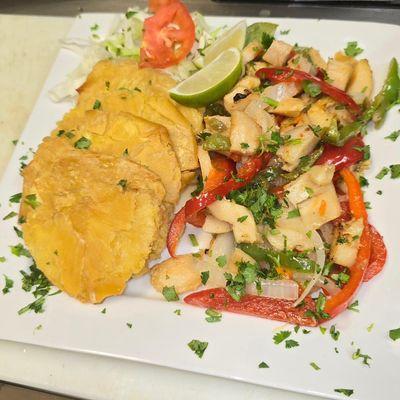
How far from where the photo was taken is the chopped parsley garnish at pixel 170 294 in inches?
121

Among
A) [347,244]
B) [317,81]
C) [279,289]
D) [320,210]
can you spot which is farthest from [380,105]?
[279,289]

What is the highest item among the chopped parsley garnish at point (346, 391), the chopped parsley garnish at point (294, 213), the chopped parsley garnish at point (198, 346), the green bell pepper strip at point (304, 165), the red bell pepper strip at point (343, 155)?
the red bell pepper strip at point (343, 155)

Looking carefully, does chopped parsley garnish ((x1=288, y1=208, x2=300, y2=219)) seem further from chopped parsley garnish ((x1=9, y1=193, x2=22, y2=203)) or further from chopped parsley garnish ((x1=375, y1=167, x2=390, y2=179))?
chopped parsley garnish ((x1=9, y1=193, x2=22, y2=203))

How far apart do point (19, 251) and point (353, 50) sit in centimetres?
273

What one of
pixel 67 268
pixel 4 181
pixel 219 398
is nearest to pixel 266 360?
pixel 219 398

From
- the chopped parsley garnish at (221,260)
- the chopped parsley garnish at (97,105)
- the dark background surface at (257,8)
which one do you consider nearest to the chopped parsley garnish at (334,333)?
the chopped parsley garnish at (221,260)

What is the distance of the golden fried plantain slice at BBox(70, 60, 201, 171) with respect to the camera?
3451 mm

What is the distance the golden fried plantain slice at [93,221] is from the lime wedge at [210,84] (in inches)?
24.4

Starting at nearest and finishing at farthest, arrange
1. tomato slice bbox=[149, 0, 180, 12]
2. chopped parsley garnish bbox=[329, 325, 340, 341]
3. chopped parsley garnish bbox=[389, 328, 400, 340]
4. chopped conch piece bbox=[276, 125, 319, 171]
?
chopped parsley garnish bbox=[389, 328, 400, 340], chopped parsley garnish bbox=[329, 325, 340, 341], chopped conch piece bbox=[276, 125, 319, 171], tomato slice bbox=[149, 0, 180, 12]

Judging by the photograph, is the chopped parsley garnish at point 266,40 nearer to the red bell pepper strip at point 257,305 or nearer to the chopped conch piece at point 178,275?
the chopped conch piece at point 178,275

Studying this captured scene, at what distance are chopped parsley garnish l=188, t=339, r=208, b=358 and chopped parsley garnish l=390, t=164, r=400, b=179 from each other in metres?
1.51

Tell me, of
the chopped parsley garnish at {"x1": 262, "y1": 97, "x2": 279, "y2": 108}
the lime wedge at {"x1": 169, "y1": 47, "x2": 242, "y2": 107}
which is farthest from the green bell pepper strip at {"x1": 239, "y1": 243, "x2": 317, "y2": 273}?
the lime wedge at {"x1": 169, "y1": 47, "x2": 242, "y2": 107}

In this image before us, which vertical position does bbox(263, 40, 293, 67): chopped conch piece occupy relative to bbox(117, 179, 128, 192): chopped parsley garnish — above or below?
above

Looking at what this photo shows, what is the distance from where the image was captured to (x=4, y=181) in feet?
12.4
